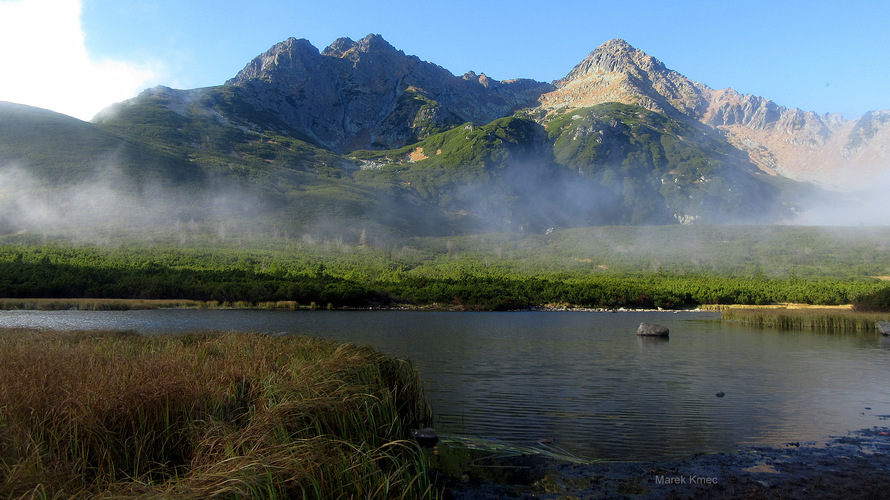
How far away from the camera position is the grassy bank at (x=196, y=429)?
237 inches

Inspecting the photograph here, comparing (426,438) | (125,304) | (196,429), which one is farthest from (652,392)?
(125,304)

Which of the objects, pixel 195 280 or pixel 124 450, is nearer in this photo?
pixel 124 450

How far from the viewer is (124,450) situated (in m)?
7.76

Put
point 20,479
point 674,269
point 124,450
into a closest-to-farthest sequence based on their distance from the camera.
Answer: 1. point 20,479
2. point 124,450
3. point 674,269

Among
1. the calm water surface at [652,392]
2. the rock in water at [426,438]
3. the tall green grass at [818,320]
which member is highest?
the tall green grass at [818,320]

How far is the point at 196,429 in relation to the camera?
8211mm

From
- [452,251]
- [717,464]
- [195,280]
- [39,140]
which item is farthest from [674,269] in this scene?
[39,140]

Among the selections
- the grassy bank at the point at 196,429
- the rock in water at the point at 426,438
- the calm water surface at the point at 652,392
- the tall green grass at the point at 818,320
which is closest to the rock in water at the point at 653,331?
the calm water surface at the point at 652,392

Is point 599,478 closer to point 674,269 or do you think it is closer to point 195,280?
point 195,280

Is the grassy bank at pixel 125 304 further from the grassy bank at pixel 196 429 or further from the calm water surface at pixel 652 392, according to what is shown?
the grassy bank at pixel 196 429

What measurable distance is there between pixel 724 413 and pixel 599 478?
8.35 m

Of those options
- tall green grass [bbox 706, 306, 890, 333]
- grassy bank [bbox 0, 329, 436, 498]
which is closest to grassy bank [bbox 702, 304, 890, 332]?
tall green grass [bbox 706, 306, 890, 333]

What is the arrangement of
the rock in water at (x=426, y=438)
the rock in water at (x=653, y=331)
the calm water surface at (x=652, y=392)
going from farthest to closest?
the rock in water at (x=653, y=331)
the calm water surface at (x=652, y=392)
the rock in water at (x=426, y=438)

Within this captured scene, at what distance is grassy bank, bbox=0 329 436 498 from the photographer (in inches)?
237
